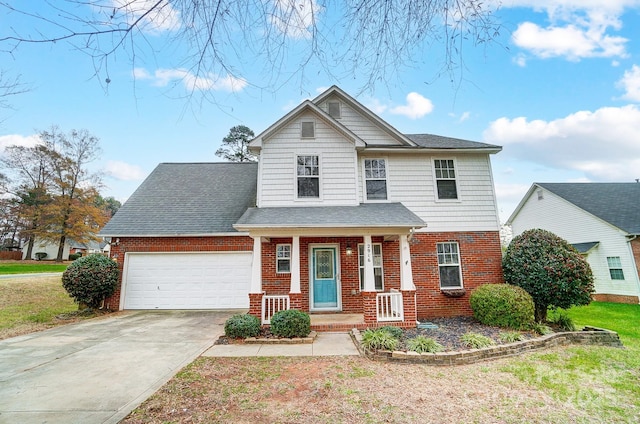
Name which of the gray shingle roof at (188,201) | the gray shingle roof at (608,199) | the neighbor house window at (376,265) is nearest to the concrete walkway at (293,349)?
the neighbor house window at (376,265)

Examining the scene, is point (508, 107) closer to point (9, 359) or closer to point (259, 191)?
point (259, 191)

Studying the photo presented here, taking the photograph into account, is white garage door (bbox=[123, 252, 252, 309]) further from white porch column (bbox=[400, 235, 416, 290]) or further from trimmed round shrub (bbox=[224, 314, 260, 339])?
white porch column (bbox=[400, 235, 416, 290])

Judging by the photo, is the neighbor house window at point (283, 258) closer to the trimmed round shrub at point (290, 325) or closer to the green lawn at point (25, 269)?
the trimmed round shrub at point (290, 325)

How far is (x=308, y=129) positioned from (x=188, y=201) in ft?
21.5

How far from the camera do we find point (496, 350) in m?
5.90

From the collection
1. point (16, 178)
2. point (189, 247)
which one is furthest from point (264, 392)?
point (16, 178)

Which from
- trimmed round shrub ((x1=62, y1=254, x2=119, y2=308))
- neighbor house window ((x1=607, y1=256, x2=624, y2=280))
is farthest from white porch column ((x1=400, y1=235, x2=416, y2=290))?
neighbor house window ((x1=607, y1=256, x2=624, y2=280))

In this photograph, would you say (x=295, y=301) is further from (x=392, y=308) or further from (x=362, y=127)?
(x=362, y=127)

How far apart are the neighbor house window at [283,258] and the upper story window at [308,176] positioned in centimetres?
182

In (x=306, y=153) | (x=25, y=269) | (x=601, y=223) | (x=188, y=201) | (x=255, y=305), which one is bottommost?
(x=255, y=305)

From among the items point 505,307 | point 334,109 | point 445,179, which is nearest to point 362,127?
point 334,109

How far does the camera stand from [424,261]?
9391mm

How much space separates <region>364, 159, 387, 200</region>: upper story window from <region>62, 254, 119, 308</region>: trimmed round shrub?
9876 millimetres

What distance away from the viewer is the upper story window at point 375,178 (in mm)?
9922
